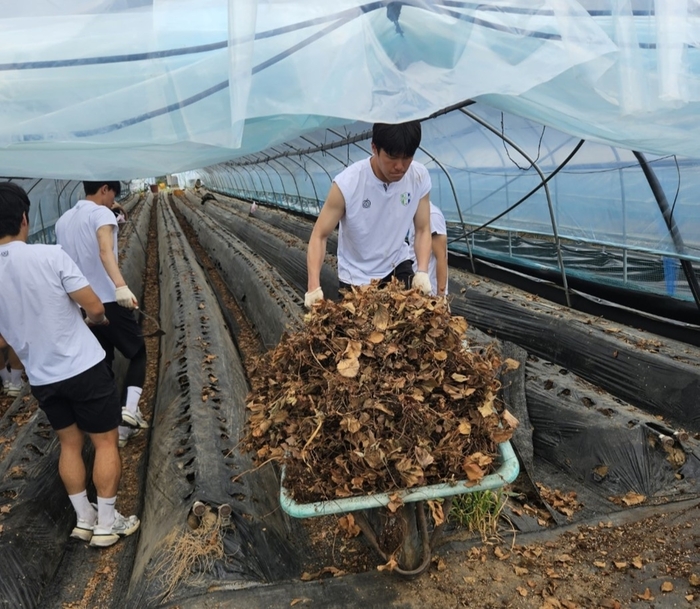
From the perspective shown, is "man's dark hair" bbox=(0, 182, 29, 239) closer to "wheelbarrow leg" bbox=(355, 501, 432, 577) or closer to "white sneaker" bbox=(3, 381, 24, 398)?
"wheelbarrow leg" bbox=(355, 501, 432, 577)

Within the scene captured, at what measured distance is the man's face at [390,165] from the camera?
103 inches

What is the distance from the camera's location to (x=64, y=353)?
283 centimetres

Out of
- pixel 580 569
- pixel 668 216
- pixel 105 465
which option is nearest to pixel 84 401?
pixel 105 465

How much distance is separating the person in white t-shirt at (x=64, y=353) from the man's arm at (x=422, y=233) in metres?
1.93

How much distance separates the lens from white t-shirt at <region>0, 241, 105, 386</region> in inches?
105

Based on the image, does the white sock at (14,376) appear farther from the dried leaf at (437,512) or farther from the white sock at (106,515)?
the dried leaf at (437,512)

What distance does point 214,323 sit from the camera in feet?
19.3

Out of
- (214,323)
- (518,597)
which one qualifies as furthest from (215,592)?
(214,323)

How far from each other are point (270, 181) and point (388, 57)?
77.1ft

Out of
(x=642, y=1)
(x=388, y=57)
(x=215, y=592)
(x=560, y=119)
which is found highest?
(x=642, y=1)

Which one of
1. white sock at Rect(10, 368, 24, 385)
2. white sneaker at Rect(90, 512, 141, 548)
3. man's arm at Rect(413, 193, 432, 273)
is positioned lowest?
white sneaker at Rect(90, 512, 141, 548)

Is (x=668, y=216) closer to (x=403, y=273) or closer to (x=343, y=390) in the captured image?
(x=403, y=273)

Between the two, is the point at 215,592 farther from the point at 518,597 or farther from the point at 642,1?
the point at 642,1

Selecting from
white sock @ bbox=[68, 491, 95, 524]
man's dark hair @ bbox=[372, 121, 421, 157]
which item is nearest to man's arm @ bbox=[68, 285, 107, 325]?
white sock @ bbox=[68, 491, 95, 524]
